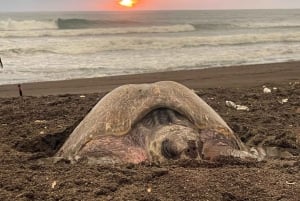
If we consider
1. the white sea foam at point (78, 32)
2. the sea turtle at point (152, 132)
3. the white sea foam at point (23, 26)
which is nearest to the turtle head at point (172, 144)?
the sea turtle at point (152, 132)

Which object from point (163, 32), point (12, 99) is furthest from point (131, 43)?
point (12, 99)

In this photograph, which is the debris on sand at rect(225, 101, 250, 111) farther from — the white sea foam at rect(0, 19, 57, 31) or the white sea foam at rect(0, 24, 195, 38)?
the white sea foam at rect(0, 19, 57, 31)

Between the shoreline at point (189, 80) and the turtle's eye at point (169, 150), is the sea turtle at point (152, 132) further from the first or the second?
the shoreline at point (189, 80)

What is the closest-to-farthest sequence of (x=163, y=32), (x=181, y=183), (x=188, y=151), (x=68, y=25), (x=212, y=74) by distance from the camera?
(x=181, y=183)
(x=188, y=151)
(x=212, y=74)
(x=163, y=32)
(x=68, y=25)

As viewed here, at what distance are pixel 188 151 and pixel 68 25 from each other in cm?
3661

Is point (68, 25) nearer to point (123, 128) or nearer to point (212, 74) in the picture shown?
point (212, 74)

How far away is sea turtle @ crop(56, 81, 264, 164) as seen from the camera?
4.13 meters

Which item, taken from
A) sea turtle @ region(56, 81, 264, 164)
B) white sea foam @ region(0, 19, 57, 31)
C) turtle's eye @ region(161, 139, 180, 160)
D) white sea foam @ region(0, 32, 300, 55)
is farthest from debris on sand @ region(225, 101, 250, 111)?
white sea foam @ region(0, 19, 57, 31)

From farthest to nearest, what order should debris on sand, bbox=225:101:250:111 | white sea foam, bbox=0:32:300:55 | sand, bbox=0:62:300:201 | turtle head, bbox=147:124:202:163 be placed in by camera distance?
white sea foam, bbox=0:32:300:55, debris on sand, bbox=225:101:250:111, turtle head, bbox=147:124:202:163, sand, bbox=0:62:300:201

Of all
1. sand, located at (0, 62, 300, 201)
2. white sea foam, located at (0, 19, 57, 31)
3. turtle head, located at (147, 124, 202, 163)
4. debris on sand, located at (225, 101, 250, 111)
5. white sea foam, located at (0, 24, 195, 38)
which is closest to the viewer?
sand, located at (0, 62, 300, 201)

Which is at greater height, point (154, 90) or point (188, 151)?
point (154, 90)

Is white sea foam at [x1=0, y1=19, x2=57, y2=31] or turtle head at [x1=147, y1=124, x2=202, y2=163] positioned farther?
white sea foam at [x1=0, y1=19, x2=57, y2=31]

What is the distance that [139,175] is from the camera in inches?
146

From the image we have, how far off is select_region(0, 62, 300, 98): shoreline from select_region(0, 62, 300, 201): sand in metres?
1.69
